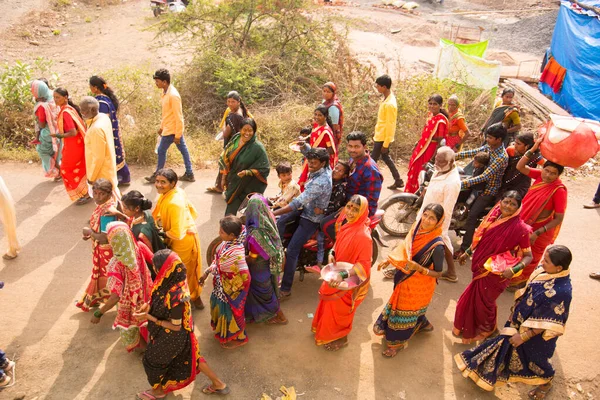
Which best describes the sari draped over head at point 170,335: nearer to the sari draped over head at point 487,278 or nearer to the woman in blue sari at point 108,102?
the sari draped over head at point 487,278

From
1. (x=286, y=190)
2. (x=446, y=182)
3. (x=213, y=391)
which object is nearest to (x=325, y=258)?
(x=286, y=190)

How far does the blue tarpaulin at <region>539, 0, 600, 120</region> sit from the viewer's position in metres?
11.6

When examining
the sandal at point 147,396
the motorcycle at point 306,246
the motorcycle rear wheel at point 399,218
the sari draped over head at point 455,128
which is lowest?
the motorcycle rear wheel at point 399,218

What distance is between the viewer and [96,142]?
17.2ft

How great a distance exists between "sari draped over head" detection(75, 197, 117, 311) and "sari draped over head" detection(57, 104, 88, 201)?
2057 millimetres

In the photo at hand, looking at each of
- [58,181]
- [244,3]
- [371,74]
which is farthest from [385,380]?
[244,3]

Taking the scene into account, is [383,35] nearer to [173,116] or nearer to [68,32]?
[68,32]

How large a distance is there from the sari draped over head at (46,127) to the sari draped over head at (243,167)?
3.00m

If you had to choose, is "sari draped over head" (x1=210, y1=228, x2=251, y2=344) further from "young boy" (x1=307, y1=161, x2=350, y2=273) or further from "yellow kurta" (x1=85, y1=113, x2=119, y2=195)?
"yellow kurta" (x1=85, y1=113, x2=119, y2=195)

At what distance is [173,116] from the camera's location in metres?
6.75

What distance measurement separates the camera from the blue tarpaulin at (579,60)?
37.9ft

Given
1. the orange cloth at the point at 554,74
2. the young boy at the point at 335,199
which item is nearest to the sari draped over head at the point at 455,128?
the young boy at the point at 335,199

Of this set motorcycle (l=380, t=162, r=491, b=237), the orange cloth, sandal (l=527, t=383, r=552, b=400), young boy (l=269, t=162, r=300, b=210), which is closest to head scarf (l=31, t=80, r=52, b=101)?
young boy (l=269, t=162, r=300, b=210)

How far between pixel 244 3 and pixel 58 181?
636 centimetres
